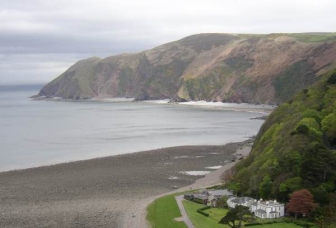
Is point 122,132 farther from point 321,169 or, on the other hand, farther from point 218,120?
point 321,169

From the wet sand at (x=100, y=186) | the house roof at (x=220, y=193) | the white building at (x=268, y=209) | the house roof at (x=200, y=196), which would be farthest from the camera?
the house roof at (x=220, y=193)

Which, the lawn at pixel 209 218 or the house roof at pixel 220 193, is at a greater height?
the house roof at pixel 220 193

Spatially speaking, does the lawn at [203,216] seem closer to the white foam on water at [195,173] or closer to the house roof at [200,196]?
the house roof at [200,196]

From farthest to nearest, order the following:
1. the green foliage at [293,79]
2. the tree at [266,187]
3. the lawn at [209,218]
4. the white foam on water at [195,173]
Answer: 1. the green foliage at [293,79]
2. the white foam on water at [195,173]
3. the tree at [266,187]
4. the lawn at [209,218]

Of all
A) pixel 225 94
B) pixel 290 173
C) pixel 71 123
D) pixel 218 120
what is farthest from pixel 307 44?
pixel 290 173

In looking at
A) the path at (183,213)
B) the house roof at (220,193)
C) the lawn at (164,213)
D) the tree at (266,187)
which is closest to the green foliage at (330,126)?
the tree at (266,187)

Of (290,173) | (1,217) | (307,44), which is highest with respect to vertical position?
(307,44)
